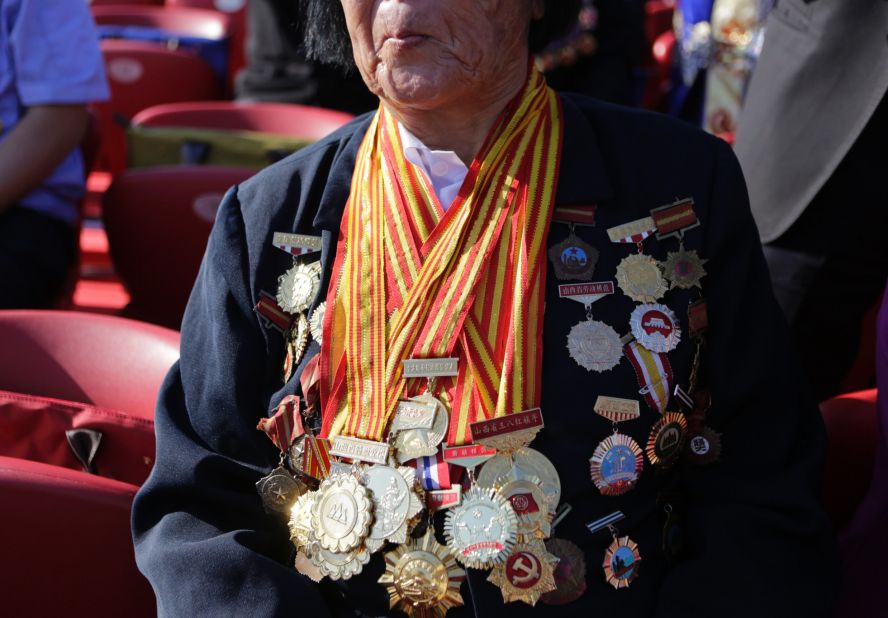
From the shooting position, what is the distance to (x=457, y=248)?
172cm

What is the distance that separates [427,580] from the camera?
161cm

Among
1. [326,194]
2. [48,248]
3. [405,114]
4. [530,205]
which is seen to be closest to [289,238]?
[326,194]

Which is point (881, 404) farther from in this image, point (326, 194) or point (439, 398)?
point (326, 194)

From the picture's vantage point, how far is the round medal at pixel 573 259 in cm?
169

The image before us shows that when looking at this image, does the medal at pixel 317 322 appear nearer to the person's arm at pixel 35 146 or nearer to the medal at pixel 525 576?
the medal at pixel 525 576

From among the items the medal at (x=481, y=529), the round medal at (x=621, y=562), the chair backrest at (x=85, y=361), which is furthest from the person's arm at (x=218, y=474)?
the round medal at (x=621, y=562)

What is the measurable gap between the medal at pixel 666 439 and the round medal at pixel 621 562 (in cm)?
13

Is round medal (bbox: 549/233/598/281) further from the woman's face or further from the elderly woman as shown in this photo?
the woman's face

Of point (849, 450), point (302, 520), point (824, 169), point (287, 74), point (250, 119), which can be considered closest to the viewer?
point (302, 520)

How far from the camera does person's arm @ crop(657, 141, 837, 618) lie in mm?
1622

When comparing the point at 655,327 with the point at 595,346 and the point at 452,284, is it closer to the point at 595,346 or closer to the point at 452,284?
the point at 595,346

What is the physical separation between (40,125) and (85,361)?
3.47 feet

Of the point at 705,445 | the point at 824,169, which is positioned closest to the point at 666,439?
the point at 705,445

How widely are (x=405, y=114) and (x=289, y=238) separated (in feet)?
0.94
